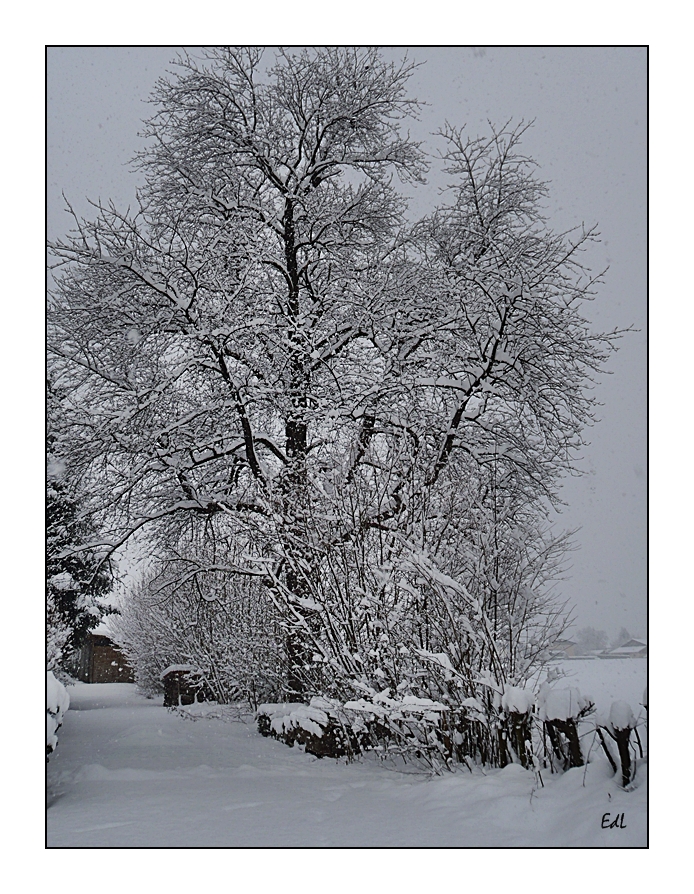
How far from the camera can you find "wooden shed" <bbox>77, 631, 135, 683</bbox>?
9898mm

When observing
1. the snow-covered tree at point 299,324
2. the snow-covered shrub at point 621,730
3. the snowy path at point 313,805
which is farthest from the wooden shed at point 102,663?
the snow-covered shrub at point 621,730

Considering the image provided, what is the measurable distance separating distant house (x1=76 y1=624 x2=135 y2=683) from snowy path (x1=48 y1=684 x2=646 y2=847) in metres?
3.69

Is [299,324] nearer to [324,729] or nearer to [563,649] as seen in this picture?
[324,729]

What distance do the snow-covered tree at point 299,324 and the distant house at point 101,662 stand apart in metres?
2.69

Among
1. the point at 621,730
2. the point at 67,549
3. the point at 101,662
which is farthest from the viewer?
the point at 101,662

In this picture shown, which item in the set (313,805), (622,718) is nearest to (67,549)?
(313,805)

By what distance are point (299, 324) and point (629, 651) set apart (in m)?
4.00

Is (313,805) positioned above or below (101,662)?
above

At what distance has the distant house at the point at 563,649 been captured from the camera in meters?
5.06

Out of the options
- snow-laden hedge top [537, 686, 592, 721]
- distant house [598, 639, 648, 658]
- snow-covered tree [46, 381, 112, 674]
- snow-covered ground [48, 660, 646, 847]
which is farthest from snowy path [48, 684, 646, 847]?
snow-covered tree [46, 381, 112, 674]

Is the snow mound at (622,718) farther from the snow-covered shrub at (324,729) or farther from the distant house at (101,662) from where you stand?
the distant house at (101,662)

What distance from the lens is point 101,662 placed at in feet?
39.6

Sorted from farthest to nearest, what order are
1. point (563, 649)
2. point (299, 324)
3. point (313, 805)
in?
point (299, 324) → point (563, 649) → point (313, 805)
